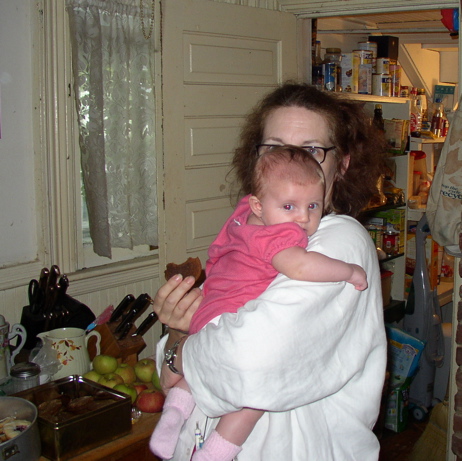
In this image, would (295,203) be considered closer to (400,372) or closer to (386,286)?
(400,372)

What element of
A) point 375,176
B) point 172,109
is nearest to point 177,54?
point 172,109

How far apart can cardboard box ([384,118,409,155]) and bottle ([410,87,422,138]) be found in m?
0.26

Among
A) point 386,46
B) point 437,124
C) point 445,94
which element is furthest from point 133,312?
point 445,94

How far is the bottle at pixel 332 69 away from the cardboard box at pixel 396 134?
59cm

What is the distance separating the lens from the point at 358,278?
1012 millimetres

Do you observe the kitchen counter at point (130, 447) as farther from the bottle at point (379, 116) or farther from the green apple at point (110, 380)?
the bottle at point (379, 116)

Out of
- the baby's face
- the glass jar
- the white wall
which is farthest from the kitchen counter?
the baby's face

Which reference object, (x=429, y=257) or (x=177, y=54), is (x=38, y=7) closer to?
(x=177, y=54)

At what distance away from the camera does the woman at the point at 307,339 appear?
0.94m

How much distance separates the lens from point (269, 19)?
2.94 m

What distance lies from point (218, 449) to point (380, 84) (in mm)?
3233

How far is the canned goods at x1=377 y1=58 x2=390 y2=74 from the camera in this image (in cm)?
379

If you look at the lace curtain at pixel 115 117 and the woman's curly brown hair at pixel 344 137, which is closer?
the woman's curly brown hair at pixel 344 137

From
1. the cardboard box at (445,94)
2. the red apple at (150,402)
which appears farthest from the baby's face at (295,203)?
the cardboard box at (445,94)
